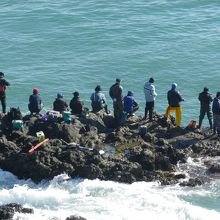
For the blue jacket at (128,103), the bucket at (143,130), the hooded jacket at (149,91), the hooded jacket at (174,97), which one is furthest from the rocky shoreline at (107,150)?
the hooded jacket at (149,91)

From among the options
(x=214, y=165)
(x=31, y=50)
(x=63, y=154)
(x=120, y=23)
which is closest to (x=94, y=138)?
(x=63, y=154)

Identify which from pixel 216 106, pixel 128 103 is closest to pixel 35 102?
pixel 128 103

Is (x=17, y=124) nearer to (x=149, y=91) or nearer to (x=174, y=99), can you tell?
(x=149, y=91)

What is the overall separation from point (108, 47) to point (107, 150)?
2972 cm

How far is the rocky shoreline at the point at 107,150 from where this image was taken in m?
33.2

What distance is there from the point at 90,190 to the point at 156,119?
28.0 ft

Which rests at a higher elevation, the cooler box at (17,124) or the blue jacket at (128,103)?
the blue jacket at (128,103)

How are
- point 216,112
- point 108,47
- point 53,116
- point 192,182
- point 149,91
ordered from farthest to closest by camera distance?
point 108,47 < point 149,91 < point 216,112 < point 53,116 < point 192,182

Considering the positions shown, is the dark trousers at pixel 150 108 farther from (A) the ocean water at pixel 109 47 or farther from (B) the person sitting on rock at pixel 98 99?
(A) the ocean water at pixel 109 47

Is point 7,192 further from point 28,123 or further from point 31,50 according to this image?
point 31,50

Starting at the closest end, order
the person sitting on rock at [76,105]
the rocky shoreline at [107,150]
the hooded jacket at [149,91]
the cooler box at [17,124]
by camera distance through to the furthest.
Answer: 1. the rocky shoreline at [107,150]
2. the cooler box at [17,124]
3. the hooded jacket at [149,91]
4. the person sitting on rock at [76,105]

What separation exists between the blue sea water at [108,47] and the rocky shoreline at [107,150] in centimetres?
1225

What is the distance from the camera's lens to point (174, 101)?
3838cm

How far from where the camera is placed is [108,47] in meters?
64.6
